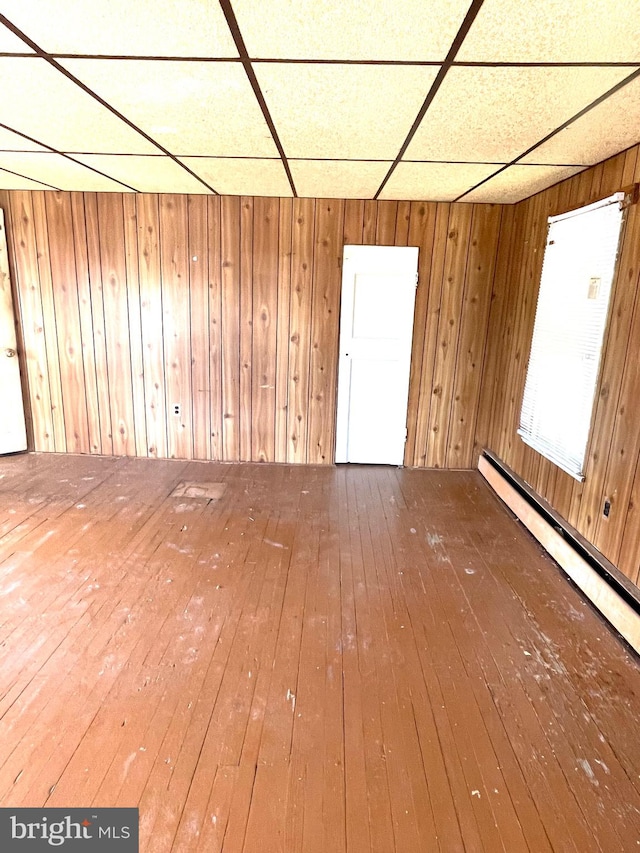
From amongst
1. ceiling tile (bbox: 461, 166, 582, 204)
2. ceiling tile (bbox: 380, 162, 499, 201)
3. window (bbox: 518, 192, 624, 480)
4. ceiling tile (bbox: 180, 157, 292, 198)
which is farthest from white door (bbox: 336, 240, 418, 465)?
window (bbox: 518, 192, 624, 480)

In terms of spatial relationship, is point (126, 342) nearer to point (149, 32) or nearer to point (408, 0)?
point (149, 32)

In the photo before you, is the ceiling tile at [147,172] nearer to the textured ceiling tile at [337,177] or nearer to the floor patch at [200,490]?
the textured ceiling tile at [337,177]

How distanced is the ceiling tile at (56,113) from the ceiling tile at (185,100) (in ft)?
0.35

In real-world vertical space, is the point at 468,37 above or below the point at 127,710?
above

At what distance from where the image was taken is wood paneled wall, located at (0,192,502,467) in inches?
166

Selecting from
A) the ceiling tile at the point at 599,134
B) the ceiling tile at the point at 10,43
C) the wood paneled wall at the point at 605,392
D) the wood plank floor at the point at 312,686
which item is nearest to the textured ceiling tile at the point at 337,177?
the ceiling tile at the point at 599,134

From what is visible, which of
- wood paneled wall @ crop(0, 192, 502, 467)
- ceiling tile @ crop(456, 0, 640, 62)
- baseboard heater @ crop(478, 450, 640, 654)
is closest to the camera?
ceiling tile @ crop(456, 0, 640, 62)

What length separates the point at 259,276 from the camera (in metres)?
4.30

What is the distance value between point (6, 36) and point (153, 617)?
2339 mm

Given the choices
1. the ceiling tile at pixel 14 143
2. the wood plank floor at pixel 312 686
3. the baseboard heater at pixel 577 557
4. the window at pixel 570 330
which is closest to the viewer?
the wood plank floor at pixel 312 686

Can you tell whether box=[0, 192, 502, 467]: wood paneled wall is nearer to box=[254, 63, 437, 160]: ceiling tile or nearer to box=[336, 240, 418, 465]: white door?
box=[336, 240, 418, 465]: white door

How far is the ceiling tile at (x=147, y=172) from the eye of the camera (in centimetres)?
303

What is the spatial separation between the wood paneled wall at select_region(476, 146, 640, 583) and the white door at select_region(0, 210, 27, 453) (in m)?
4.37

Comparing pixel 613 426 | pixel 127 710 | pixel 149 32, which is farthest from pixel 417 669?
pixel 149 32
